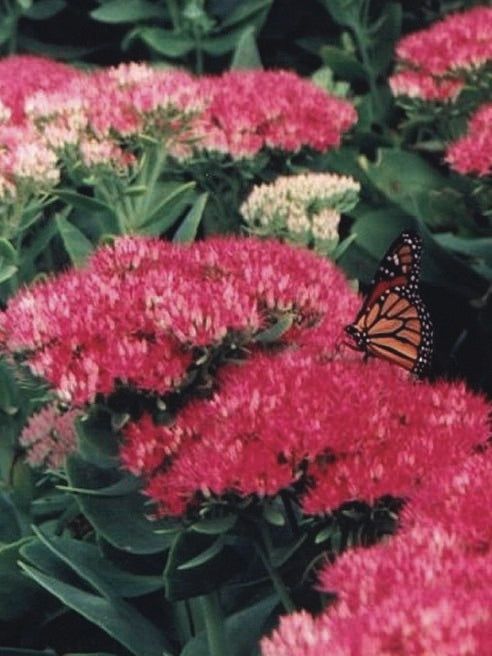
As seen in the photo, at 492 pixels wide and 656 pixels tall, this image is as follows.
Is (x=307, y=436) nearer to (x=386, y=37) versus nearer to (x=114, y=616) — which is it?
(x=114, y=616)

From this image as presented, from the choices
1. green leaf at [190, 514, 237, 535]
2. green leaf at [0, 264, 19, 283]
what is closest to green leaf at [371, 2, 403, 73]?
green leaf at [0, 264, 19, 283]

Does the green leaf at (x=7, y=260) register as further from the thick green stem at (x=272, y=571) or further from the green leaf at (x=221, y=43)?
the green leaf at (x=221, y=43)

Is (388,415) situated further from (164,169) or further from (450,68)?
(450,68)

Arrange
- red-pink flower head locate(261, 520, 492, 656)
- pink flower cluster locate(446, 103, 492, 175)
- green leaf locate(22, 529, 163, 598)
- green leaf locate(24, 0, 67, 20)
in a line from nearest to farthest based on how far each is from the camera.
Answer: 1. red-pink flower head locate(261, 520, 492, 656)
2. green leaf locate(22, 529, 163, 598)
3. pink flower cluster locate(446, 103, 492, 175)
4. green leaf locate(24, 0, 67, 20)

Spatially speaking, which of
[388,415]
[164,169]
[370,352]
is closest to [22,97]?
[164,169]

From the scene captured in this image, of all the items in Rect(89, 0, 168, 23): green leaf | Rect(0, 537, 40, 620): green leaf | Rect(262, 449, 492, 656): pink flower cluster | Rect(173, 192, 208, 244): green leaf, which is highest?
Rect(262, 449, 492, 656): pink flower cluster

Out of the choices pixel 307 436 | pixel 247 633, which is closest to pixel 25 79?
pixel 247 633

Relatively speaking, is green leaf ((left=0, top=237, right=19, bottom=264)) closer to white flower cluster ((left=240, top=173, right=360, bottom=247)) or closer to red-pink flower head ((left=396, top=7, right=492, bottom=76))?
white flower cluster ((left=240, top=173, right=360, bottom=247))
